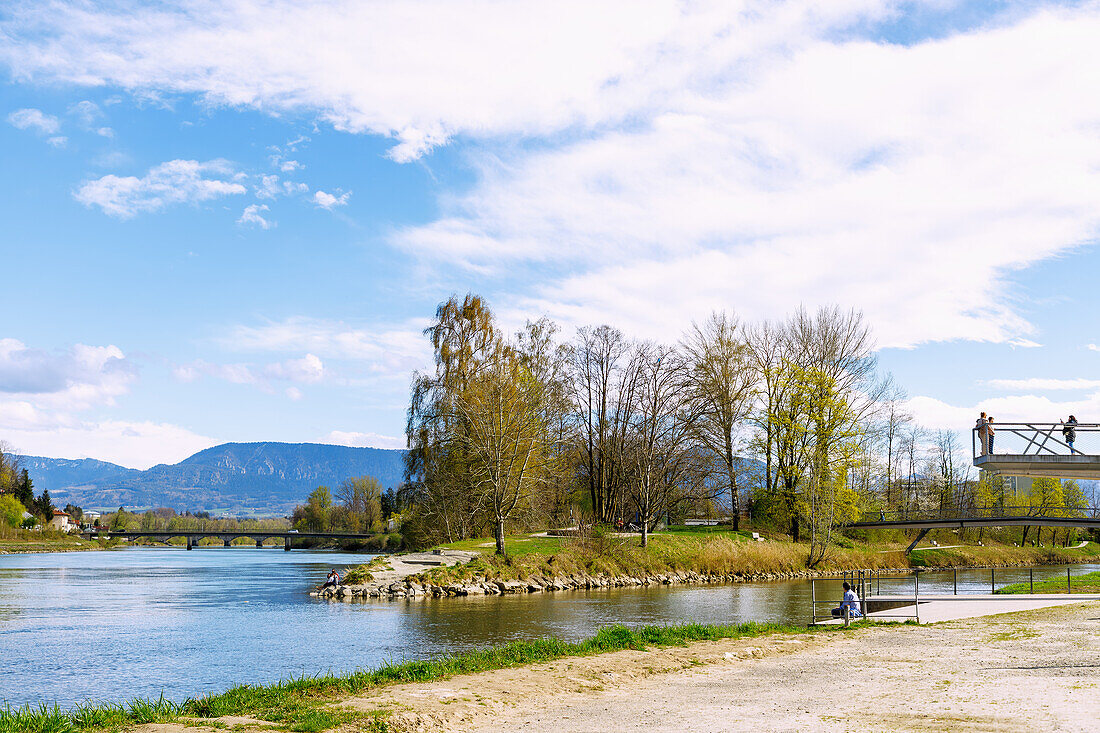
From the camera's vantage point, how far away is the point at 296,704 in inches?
492

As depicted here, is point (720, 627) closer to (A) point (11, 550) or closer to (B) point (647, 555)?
(B) point (647, 555)

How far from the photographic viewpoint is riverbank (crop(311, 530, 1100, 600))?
39844 millimetres

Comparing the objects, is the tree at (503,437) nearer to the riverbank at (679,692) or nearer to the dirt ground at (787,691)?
the riverbank at (679,692)

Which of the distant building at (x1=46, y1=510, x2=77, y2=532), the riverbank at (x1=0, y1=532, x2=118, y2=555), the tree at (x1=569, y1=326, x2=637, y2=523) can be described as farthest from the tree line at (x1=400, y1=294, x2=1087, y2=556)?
the distant building at (x1=46, y1=510, x2=77, y2=532)

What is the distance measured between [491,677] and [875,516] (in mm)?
58924

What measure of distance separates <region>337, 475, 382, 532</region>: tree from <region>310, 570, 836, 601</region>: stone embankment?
87.2 metres

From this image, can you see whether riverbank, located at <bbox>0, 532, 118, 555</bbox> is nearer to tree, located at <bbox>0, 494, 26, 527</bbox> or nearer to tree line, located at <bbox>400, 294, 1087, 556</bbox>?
tree, located at <bbox>0, 494, 26, 527</bbox>

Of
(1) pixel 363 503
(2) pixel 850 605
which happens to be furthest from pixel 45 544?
(2) pixel 850 605

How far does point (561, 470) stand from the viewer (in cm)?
5712

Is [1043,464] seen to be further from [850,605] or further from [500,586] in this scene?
[500,586]

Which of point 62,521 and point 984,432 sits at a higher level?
point 984,432

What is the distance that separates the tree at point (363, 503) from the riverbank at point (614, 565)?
3307 inches

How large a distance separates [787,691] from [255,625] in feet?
69.1

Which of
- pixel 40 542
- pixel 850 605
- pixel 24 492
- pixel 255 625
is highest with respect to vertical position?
pixel 850 605
